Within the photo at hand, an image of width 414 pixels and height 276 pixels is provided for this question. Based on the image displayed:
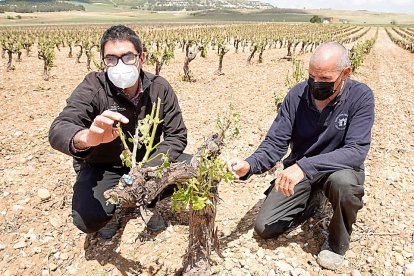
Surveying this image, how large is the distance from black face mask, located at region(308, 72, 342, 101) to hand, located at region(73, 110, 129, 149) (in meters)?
2.04

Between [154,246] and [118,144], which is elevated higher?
[118,144]

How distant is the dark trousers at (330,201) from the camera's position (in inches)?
141

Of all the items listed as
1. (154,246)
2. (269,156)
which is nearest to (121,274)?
(154,246)

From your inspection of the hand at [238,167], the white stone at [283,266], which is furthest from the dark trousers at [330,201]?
the hand at [238,167]

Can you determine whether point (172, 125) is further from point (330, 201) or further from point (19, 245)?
point (19, 245)

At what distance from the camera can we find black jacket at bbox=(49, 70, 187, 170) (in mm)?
3898

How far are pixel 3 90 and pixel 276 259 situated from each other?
13.0m

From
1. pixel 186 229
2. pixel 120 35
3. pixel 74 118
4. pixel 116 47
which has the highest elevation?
pixel 120 35

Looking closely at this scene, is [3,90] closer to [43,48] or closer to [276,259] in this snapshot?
[43,48]

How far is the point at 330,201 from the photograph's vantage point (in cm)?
379

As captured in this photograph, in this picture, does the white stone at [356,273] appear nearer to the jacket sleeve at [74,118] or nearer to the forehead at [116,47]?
the jacket sleeve at [74,118]

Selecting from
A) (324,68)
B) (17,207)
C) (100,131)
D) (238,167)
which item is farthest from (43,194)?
(324,68)

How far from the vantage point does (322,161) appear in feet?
11.6

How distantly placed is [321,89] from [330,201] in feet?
4.04
